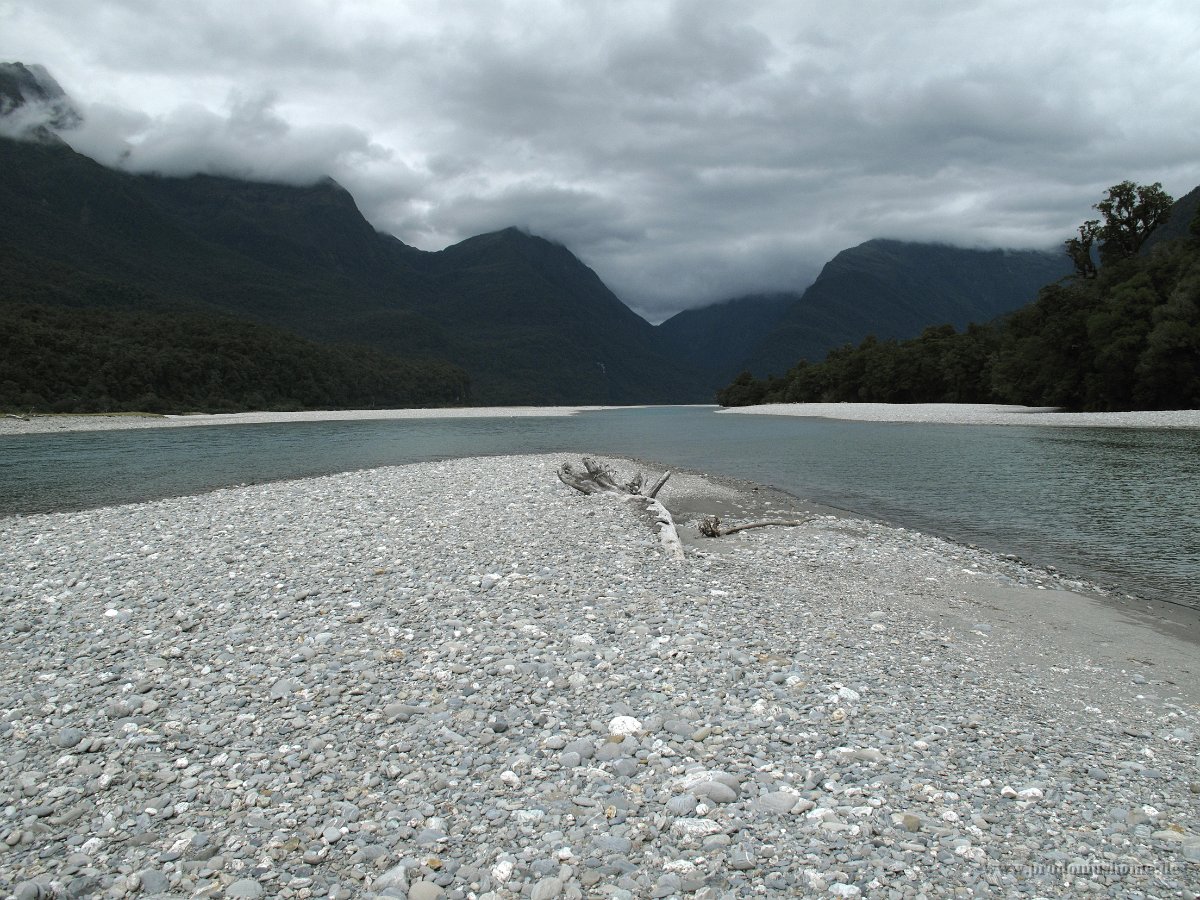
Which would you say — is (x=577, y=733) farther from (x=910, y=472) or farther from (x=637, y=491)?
(x=910, y=472)

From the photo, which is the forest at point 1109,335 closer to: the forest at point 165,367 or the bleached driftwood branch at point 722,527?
the bleached driftwood branch at point 722,527

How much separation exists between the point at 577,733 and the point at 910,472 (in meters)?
26.6

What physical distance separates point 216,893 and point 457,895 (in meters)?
1.61

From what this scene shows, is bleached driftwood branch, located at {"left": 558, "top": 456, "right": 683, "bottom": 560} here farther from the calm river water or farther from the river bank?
the river bank

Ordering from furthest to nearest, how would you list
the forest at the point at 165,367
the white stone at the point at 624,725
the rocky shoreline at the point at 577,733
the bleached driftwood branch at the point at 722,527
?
1. the forest at the point at 165,367
2. the bleached driftwood branch at the point at 722,527
3. the white stone at the point at 624,725
4. the rocky shoreline at the point at 577,733

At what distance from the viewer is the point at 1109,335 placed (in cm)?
6612

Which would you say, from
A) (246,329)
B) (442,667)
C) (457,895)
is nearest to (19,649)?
(442,667)

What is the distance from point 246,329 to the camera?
13462 centimetres

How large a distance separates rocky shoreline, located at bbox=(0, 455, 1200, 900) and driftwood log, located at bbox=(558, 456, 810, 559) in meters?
2.04

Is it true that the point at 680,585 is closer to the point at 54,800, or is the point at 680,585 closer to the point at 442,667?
the point at 442,667

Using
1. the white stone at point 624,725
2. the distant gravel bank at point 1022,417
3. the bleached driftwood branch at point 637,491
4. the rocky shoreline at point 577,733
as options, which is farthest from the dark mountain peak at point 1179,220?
the white stone at point 624,725

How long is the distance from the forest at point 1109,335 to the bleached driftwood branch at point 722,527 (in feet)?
206

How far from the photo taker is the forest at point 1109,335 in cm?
6050

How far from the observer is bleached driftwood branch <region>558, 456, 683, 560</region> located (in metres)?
13.8
